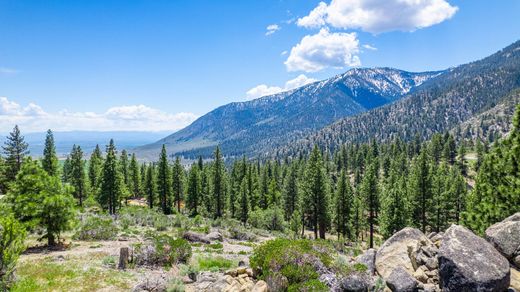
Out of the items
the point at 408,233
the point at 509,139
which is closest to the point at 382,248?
the point at 408,233

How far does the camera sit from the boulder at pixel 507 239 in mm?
11539

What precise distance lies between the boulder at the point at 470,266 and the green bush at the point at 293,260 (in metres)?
4.10

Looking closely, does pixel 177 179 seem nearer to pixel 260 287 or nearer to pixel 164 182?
pixel 164 182

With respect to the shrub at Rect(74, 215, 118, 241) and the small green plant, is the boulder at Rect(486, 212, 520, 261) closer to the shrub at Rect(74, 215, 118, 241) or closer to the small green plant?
the small green plant

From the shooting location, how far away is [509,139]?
19594mm

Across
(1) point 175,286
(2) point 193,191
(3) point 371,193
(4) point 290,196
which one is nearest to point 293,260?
(1) point 175,286

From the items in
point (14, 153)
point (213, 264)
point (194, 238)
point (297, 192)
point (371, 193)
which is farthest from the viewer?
point (297, 192)

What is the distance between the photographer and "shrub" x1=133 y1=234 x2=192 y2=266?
57.8 feet

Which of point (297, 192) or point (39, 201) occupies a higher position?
point (39, 201)

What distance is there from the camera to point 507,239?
11.7m

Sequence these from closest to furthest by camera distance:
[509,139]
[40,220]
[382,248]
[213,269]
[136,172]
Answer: [382,248], [213,269], [509,139], [40,220], [136,172]

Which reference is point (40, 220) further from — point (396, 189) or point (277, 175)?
point (277, 175)

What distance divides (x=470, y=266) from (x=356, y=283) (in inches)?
145

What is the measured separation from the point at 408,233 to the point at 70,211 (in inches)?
864
